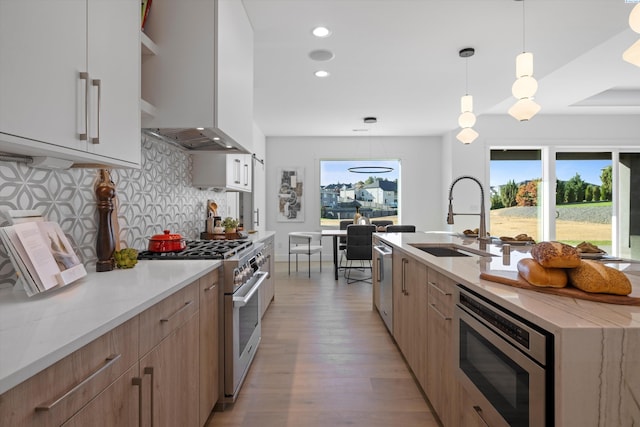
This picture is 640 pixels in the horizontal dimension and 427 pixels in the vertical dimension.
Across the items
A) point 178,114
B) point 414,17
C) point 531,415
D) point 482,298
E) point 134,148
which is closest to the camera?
point 531,415

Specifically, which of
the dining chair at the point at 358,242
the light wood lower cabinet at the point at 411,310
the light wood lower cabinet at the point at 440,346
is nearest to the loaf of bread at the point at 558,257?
the light wood lower cabinet at the point at 440,346

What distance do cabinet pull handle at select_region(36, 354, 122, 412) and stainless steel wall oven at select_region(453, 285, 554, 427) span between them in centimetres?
108

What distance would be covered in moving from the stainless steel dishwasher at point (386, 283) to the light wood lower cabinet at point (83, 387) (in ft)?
6.89

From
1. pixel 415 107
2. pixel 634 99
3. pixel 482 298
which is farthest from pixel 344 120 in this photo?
pixel 482 298

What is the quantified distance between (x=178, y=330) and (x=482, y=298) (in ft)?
3.78

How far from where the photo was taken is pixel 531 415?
87 cm

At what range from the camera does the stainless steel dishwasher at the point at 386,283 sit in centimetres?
277

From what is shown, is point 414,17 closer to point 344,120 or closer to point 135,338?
point 135,338

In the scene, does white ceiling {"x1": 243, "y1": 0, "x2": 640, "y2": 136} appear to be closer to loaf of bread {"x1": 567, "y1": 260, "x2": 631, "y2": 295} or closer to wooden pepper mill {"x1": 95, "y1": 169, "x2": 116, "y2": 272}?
wooden pepper mill {"x1": 95, "y1": 169, "x2": 116, "y2": 272}

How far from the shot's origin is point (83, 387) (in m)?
0.77

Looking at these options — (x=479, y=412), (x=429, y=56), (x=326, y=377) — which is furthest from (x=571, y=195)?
(x=479, y=412)

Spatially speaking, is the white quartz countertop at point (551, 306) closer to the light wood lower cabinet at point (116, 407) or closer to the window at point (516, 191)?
the light wood lower cabinet at point (116, 407)

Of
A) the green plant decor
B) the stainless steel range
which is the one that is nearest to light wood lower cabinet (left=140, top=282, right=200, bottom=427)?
the stainless steel range

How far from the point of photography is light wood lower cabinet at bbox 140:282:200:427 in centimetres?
108
